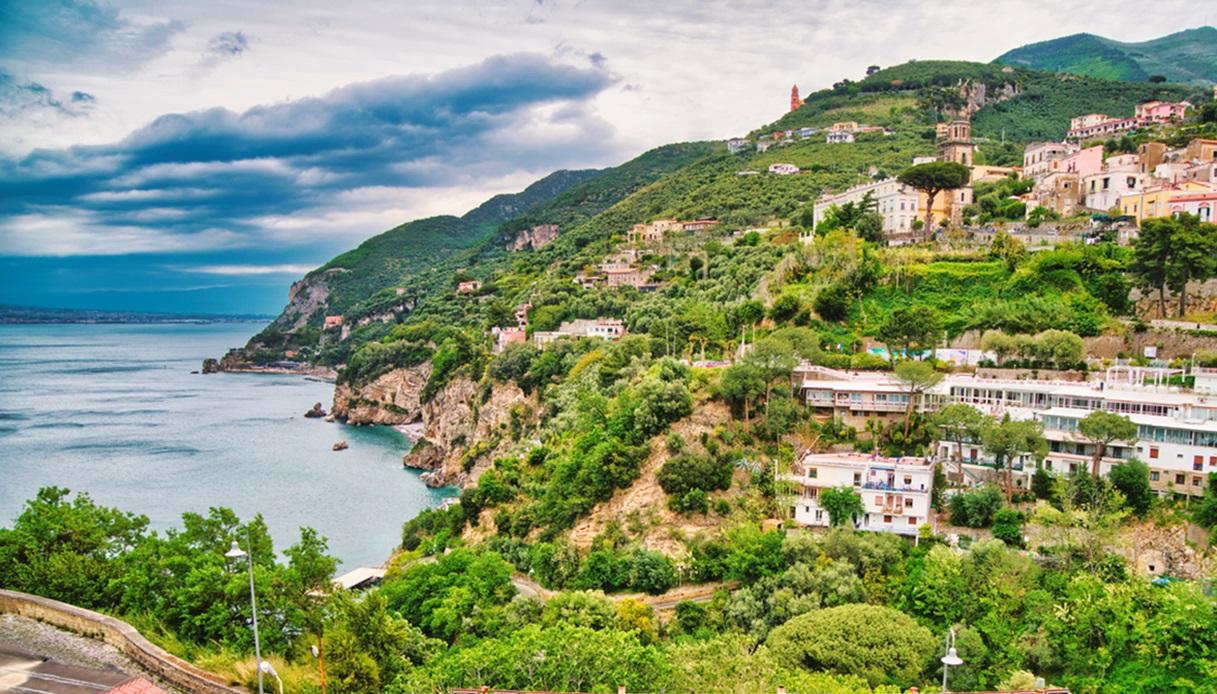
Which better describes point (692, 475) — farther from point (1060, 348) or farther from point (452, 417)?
point (452, 417)

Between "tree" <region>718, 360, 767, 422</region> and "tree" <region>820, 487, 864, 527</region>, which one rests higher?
"tree" <region>718, 360, 767, 422</region>

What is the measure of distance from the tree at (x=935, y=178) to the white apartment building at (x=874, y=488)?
19.7 metres

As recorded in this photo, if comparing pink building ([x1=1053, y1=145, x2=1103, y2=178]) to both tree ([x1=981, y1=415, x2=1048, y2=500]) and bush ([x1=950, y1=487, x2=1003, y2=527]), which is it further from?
bush ([x1=950, y1=487, x2=1003, y2=527])

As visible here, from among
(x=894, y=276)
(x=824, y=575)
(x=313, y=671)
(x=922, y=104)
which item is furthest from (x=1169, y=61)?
(x=313, y=671)

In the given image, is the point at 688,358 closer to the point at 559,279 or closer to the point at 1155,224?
the point at 1155,224

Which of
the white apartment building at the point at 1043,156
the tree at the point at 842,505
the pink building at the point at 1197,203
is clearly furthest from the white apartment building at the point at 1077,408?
the white apartment building at the point at 1043,156

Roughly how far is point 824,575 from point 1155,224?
63.8 ft

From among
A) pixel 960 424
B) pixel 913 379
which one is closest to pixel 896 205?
pixel 913 379

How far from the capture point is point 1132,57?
466 feet

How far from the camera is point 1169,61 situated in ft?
454

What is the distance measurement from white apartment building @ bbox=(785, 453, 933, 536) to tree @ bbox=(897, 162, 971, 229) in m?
19.7

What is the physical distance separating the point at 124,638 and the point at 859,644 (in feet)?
48.0

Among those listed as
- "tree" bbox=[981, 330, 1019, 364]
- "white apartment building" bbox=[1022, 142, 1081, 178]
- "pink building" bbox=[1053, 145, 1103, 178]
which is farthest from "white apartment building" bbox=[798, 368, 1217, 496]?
"white apartment building" bbox=[1022, 142, 1081, 178]

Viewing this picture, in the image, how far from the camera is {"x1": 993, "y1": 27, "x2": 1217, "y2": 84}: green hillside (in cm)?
13025
